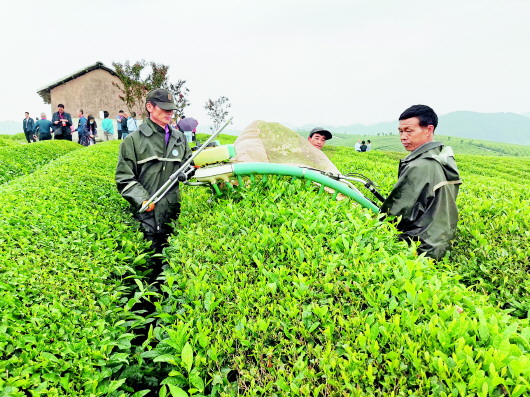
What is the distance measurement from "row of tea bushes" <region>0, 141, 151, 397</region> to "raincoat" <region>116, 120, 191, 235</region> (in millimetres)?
371

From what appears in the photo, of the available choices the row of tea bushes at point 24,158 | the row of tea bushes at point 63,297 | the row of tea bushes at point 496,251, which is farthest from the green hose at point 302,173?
the row of tea bushes at point 24,158

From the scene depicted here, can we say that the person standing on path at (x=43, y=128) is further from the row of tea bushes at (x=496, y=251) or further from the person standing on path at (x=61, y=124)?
the row of tea bushes at (x=496, y=251)

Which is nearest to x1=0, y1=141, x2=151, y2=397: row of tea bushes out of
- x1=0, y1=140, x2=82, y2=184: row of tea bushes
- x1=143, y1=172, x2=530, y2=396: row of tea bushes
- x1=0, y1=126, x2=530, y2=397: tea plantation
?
x1=0, y1=126, x2=530, y2=397: tea plantation

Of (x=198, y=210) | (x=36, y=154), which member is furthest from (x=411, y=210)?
(x=36, y=154)

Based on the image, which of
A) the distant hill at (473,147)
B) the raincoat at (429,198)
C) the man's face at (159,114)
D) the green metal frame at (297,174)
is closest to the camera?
the raincoat at (429,198)

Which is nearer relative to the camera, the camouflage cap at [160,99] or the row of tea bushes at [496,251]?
the row of tea bushes at [496,251]

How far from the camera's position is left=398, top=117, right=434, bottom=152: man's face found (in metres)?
3.71

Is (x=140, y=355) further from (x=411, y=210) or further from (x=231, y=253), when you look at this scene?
(x=411, y=210)

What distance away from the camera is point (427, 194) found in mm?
3426

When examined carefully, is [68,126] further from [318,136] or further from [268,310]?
[268,310]

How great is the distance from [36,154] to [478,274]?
14.7 metres

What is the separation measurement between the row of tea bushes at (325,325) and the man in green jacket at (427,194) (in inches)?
24.6

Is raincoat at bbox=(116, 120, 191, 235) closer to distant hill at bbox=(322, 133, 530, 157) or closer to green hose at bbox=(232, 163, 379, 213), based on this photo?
green hose at bbox=(232, 163, 379, 213)

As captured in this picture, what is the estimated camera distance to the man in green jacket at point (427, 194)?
342cm
